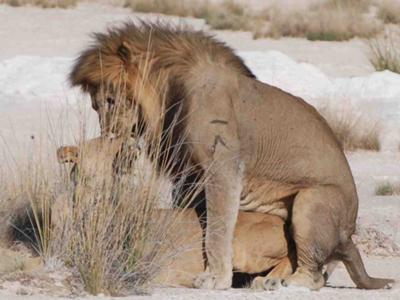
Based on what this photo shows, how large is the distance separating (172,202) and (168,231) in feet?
1.15

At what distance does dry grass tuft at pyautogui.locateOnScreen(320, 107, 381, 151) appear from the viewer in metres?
18.8

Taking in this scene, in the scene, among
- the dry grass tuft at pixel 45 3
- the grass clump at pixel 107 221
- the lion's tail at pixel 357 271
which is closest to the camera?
the grass clump at pixel 107 221

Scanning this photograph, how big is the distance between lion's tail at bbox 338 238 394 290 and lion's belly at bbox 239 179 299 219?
51 cm

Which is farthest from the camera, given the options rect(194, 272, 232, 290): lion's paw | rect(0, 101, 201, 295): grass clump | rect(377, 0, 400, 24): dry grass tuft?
rect(377, 0, 400, 24): dry grass tuft

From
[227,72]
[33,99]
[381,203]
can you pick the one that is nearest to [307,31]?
[33,99]

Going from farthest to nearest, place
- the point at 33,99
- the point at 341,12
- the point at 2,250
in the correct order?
the point at 341,12
the point at 33,99
the point at 2,250

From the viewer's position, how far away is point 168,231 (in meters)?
9.84

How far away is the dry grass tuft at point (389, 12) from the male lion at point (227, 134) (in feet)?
83.7

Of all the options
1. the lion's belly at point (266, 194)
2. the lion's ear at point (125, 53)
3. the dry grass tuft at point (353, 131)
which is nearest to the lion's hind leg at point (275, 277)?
the lion's belly at point (266, 194)

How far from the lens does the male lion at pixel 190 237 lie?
9.60 metres

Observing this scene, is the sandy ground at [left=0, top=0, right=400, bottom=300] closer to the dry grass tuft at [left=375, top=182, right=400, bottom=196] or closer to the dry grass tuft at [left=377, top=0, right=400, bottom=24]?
the dry grass tuft at [left=375, top=182, right=400, bottom=196]

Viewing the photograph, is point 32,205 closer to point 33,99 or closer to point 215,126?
point 215,126

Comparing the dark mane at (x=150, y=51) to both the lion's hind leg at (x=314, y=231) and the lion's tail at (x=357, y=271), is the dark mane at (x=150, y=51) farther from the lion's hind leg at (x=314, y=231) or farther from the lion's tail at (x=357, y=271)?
the lion's tail at (x=357, y=271)

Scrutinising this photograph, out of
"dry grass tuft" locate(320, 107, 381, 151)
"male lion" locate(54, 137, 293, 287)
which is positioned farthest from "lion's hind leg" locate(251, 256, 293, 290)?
"dry grass tuft" locate(320, 107, 381, 151)
